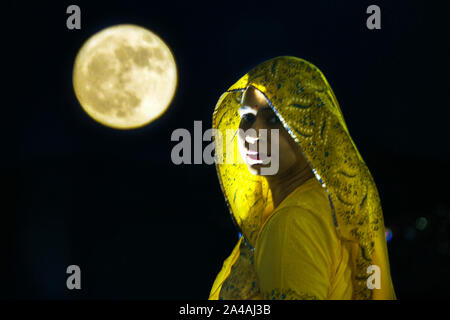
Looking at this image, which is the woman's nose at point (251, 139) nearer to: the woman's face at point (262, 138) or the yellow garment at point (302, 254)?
the woman's face at point (262, 138)

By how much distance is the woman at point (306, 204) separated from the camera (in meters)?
1.24

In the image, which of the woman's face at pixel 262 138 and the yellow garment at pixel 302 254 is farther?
the woman's face at pixel 262 138

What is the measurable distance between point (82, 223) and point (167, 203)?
8.41 ft

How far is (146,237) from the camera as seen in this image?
11.7m

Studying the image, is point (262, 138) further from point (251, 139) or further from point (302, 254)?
point (302, 254)

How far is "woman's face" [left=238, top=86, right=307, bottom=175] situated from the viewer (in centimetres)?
157

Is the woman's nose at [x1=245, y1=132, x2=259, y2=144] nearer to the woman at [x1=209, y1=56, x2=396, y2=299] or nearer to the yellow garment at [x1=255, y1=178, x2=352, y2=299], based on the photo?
the woman at [x1=209, y1=56, x2=396, y2=299]

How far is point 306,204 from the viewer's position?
1333 mm

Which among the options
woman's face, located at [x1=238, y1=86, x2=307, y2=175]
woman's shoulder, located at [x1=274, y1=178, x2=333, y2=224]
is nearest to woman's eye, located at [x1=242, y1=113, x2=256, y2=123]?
woman's face, located at [x1=238, y1=86, x2=307, y2=175]

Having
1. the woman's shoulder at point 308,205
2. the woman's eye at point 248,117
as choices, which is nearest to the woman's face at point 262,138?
the woman's eye at point 248,117

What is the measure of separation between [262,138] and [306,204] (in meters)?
0.34

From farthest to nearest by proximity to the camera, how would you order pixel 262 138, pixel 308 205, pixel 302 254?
1. pixel 262 138
2. pixel 308 205
3. pixel 302 254

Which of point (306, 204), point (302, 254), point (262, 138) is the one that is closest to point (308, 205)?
point (306, 204)

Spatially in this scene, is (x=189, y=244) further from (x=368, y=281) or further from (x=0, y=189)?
(x=368, y=281)
